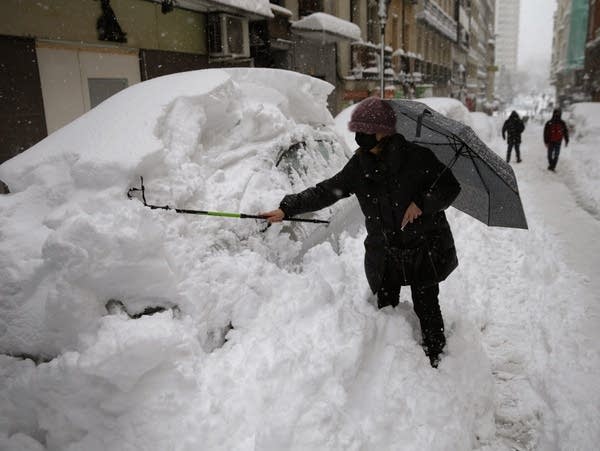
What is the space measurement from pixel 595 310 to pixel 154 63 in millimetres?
9674

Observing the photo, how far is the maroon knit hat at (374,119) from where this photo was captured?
2.64 meters

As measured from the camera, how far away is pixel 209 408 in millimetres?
2193

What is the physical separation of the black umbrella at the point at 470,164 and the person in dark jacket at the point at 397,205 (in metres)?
0.27

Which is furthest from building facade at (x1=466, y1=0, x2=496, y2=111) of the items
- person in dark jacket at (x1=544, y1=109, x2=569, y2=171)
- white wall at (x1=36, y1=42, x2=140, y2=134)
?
white wall at (x1=36, y1=42, x2=140, y2=134)

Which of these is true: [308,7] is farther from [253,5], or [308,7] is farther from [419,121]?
[419,121]

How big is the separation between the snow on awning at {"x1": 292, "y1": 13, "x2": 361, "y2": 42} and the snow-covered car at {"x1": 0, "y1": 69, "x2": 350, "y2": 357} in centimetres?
1210

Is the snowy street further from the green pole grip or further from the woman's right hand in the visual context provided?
the green pole grip

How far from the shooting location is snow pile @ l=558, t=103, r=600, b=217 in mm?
8734

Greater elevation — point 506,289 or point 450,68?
point 450,68

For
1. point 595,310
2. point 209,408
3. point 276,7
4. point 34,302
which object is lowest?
point 595,310

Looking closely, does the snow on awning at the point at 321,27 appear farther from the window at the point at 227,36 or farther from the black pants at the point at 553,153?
the black pants at the point at 553,153

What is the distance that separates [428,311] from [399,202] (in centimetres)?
79

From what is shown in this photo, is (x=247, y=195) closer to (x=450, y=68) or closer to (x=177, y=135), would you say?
(x=177, y=135)

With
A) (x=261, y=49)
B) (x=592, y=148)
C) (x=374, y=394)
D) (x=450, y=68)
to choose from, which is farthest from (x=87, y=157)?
(x=450, y=68)
